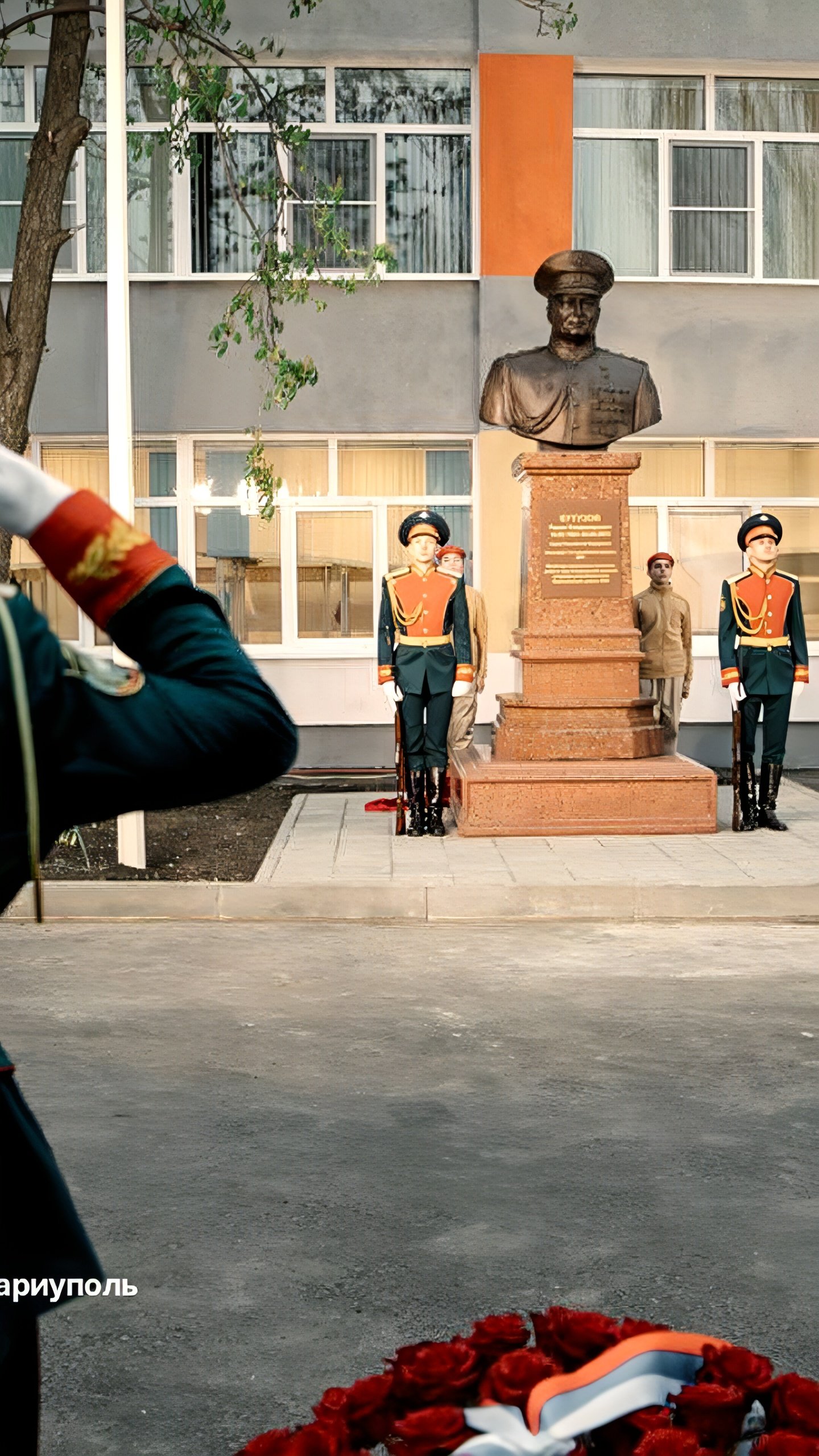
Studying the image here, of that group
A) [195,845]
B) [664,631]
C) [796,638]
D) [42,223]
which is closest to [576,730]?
[796,638]

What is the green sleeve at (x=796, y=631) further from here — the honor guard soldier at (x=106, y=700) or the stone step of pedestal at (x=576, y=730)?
the honor guard soldier at (x=106, y=700)

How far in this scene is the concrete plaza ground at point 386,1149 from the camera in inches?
156

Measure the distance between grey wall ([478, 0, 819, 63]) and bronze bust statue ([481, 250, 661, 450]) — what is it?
5.88 metres

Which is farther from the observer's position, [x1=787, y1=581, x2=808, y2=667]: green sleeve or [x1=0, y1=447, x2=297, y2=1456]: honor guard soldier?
[x1=787, y1=581, x2=808, y2=667]: green sleeve

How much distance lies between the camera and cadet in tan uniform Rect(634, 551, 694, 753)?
1562cm

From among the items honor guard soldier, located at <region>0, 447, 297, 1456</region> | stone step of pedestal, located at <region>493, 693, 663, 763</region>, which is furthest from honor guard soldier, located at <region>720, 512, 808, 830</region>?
honor guard soldier, located at <region>0, 447, 297, 1456</region>

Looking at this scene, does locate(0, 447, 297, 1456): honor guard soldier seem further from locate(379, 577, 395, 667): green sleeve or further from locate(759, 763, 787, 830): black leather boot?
locate(759, 763, 787, 830): black leather boot

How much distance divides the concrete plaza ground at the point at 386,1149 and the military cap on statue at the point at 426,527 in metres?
4.69

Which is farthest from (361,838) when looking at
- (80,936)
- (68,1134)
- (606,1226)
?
(606,1226)

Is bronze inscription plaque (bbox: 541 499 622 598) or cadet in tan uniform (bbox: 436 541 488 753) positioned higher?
bronze inscription plaque (bbox: 541 499 622 598)

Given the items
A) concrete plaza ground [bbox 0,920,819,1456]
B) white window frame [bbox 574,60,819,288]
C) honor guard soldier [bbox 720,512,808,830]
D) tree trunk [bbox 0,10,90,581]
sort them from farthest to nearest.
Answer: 1. white window frame [bbox 574,60,819,288]
2. honor guard soldier [bbox 720,512,808,830]
3. tree trunk [bbox 0,10,90,581]
4. concrete plaza ground [bbox 0,920,819,1456]

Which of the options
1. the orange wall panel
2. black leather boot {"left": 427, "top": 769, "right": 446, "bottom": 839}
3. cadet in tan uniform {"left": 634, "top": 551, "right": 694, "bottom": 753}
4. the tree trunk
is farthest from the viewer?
the orange wall panel

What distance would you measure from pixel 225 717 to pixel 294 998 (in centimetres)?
605

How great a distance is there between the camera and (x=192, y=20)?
12.9 meters
